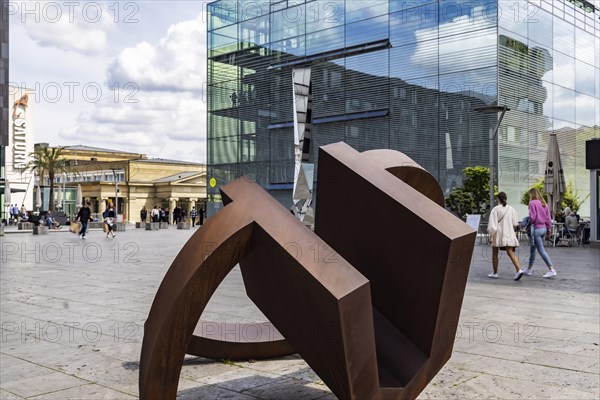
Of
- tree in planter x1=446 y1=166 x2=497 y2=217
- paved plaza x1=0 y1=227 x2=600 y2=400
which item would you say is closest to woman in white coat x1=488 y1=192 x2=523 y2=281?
paved plaza x1=0 y1=227 x2=600 y2=400

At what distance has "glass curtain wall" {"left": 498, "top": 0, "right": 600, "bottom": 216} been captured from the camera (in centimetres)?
3080

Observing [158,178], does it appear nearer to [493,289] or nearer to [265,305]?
[493,289]

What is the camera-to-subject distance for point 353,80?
35656 millimetres

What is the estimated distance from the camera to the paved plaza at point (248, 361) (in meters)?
4.92

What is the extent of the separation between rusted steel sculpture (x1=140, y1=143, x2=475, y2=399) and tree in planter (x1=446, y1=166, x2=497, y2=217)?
25589 mm

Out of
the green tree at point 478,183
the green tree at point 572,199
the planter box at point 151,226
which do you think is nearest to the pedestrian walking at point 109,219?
the planter box at point 151,226

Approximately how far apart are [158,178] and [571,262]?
6193 centimetres

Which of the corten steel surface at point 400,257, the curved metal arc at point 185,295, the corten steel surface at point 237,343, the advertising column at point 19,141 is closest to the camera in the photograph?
the curved metal arc at point 185,295

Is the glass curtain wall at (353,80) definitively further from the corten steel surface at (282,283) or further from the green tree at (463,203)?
the corten steel surface at (282,283)

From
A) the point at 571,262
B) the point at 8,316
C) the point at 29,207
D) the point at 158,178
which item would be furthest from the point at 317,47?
the point at 29,207

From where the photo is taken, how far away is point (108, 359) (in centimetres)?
583

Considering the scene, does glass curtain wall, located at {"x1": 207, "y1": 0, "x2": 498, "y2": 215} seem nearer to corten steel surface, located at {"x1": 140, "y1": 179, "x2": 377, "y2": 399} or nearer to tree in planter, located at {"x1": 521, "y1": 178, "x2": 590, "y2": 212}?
tree in planter, located at {"x1": 521, "y1": 178, "x2": 590, "y2": 212}

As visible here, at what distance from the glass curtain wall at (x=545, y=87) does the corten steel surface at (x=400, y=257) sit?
1074 inches

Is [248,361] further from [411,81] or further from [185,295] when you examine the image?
[411,81]
